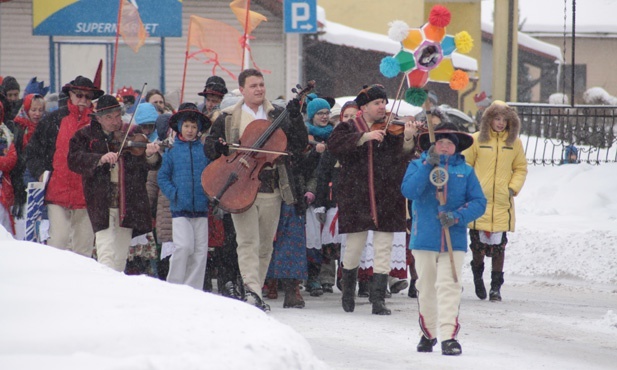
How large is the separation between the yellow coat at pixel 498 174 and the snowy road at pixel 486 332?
778 mm

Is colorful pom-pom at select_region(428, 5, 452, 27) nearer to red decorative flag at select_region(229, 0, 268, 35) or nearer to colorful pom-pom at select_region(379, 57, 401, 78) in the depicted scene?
colorful pom-pom at select_region(379, 57, 401, 78)

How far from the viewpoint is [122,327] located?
16.2ft

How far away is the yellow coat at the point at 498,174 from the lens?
11374 millimetres

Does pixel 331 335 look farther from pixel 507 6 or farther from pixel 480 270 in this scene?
pixel 507 6

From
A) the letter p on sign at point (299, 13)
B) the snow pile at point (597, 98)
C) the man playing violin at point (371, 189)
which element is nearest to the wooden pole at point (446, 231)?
the man playing violin at point (371, 189)

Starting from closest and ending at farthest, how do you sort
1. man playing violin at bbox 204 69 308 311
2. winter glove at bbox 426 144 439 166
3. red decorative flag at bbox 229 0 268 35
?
winter glove at bbox 426 144 439 166 < man playing violin at bbox 204 69 308 311 < red decorative flag at bbox 229 0 268 35

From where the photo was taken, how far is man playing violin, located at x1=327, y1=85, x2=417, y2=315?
10.1 metres

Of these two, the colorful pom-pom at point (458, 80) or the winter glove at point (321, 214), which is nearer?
the colorful pom-pom at point (458, 80)

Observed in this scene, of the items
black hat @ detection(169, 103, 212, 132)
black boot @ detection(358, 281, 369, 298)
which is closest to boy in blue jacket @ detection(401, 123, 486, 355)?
black hat @ detection(169, 103, 212, 132)

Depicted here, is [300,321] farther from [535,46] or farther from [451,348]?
[535,46]

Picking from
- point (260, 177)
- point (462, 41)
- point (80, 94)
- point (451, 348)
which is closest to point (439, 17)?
point (462, 41)

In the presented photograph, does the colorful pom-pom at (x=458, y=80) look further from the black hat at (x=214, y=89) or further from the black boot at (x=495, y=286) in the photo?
the black hat at (x=214, y=89)

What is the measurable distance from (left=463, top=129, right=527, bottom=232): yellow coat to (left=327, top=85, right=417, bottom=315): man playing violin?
1.38 m

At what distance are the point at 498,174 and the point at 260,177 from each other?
2646 millimetres
